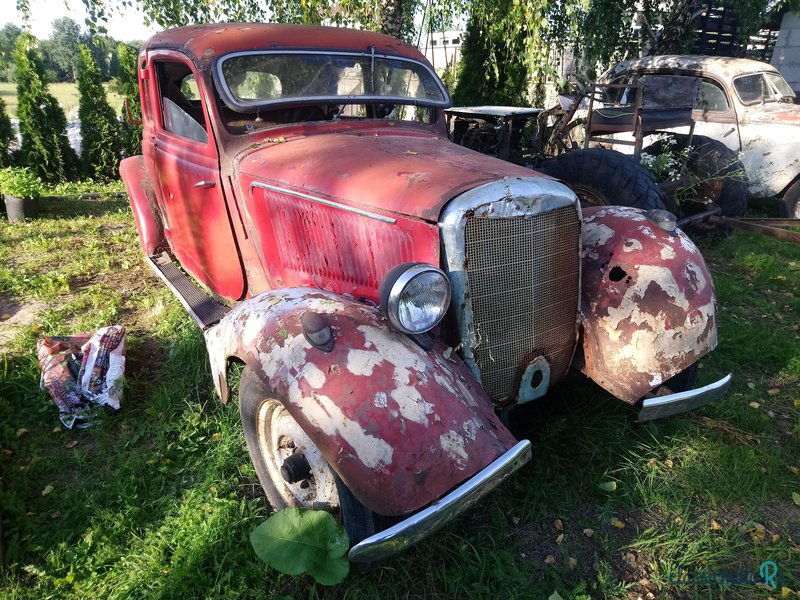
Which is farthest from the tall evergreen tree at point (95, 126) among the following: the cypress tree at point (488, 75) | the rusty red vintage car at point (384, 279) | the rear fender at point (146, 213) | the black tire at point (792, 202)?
the black tire at point (792, 202)

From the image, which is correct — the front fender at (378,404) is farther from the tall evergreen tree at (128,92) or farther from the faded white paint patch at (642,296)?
the tall evergreen tree at (128,92)

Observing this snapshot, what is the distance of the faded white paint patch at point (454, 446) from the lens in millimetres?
1655

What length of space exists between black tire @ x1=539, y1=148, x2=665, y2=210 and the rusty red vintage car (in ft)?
5.32

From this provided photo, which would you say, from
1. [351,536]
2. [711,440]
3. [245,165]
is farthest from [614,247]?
[245,165]

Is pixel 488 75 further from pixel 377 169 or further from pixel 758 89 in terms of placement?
pixel 377 169

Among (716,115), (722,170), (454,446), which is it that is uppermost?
(454,446)

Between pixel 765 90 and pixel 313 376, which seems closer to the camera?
pixel 313 376

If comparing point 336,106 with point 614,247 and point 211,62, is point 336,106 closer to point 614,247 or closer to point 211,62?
point 211,62

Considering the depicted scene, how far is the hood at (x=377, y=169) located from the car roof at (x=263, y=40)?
533 millimetres

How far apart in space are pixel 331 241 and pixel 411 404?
99 centimetres

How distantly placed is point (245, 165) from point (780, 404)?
10.7ft

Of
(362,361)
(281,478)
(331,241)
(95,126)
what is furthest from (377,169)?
(95,126)

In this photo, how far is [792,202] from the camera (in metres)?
6.33

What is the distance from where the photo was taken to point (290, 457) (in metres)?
1.93
